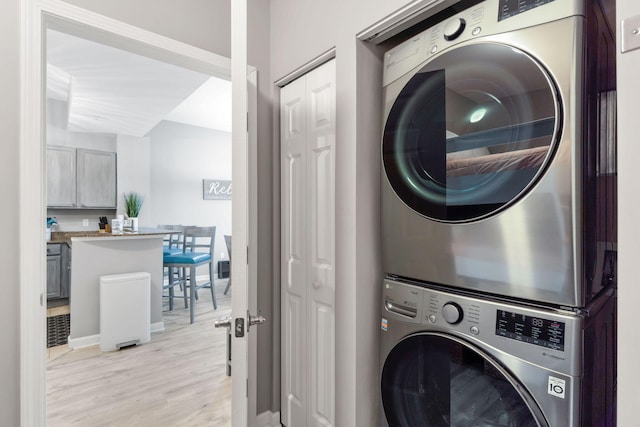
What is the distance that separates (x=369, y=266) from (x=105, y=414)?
2.12 metres

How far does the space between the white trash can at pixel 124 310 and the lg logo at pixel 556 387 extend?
3.46m

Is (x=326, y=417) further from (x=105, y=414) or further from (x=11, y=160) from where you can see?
(x=11, y=160)

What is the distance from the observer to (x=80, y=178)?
16.8ft

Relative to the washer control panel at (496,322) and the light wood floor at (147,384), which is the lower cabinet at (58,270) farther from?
the washer control panel at (496,322)

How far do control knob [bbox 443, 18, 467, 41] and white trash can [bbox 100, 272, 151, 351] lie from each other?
11.2 ft


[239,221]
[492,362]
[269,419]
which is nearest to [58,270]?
[269,419]

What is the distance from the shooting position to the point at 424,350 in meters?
1.12

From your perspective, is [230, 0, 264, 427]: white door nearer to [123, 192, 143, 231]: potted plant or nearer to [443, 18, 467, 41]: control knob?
[443, 18, 467, 41]: control knob

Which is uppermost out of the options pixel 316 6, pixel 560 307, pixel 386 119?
pixel 316 6

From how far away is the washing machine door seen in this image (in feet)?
2.95

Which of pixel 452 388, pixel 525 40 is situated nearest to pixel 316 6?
pixel 525 40
